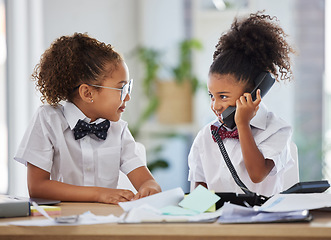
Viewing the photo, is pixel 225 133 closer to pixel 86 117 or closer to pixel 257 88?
pixel 257 88

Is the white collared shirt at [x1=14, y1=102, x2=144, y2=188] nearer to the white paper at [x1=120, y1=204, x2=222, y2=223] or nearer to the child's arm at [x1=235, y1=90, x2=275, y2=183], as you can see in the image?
the child's arm at [x1=235, y1=90, x2=275, y2=183]

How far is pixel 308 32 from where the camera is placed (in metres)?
4.45

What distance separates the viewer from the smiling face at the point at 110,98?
185 cm

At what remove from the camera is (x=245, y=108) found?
175 centimetres

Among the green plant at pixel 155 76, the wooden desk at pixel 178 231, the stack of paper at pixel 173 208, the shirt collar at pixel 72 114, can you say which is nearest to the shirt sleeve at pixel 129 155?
the shirt collar at pixel 72 114

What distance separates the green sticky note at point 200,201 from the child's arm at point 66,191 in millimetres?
264

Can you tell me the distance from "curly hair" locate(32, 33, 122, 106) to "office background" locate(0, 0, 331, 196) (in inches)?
77.4

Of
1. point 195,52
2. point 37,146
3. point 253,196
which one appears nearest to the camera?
point 253,196

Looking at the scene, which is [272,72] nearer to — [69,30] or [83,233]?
[83,233]

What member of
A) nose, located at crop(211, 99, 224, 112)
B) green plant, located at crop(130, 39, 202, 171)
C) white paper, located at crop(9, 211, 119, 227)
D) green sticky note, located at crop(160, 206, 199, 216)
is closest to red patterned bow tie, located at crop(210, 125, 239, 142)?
nose, located at crop(211, 99, 224, 112)

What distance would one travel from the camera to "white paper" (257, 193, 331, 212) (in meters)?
1.14

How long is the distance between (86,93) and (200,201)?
0.80 metres

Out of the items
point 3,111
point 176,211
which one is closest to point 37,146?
point 176,211

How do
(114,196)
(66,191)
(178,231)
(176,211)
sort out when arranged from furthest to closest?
(66,191) → (114,196) → (176,211) → (178,231)
